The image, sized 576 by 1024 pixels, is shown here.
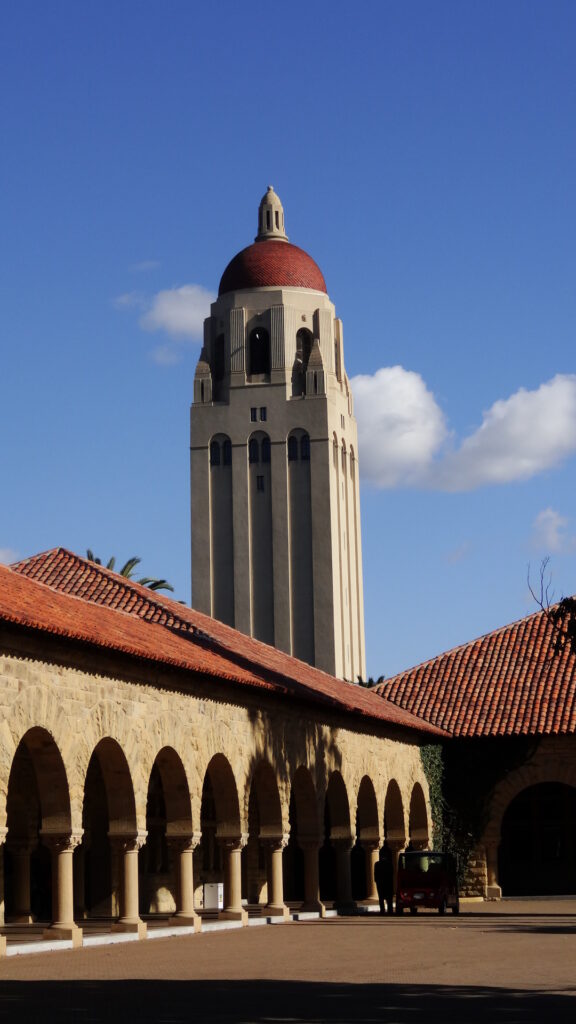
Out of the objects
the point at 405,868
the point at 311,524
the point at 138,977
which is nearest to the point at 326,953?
the point at 138,977

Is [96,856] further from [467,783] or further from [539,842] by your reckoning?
[539,842]

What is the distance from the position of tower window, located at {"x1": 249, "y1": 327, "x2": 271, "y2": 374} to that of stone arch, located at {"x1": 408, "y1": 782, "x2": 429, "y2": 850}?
155 feet

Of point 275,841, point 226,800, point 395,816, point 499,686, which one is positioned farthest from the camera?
point 499,686

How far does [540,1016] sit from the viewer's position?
449 inches

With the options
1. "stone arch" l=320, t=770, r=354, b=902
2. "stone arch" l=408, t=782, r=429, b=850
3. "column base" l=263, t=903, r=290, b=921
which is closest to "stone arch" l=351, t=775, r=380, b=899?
→ "stone arch" l=320, t=770, r=354, b=902

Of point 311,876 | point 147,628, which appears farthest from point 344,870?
point 147,628

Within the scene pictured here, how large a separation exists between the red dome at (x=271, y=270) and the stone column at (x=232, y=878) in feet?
191

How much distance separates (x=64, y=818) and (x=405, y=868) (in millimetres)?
12049

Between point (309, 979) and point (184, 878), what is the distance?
1004cm

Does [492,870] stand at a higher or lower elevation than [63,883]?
higher

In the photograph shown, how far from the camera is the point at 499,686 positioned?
4022 cm

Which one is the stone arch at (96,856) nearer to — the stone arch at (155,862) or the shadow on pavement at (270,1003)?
the stone arch at (155,862)

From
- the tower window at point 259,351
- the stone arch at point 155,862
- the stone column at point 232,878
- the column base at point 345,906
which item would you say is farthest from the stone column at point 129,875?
the tower window at point 259,351

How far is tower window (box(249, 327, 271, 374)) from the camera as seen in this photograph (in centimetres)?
8312
